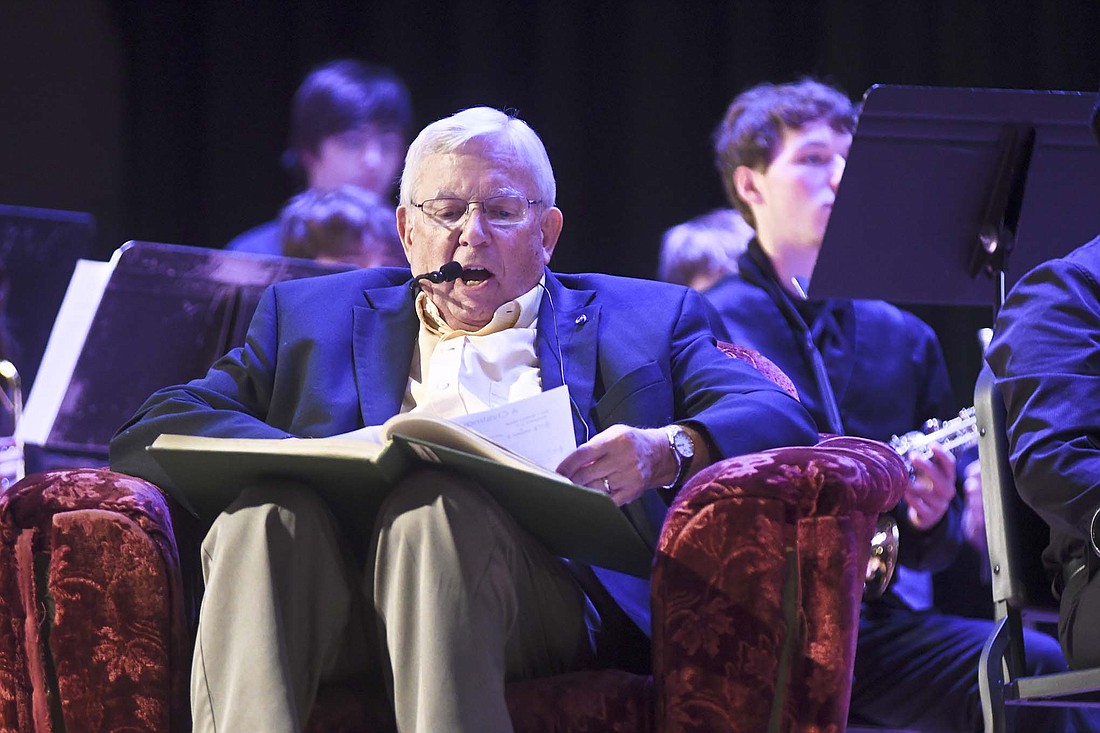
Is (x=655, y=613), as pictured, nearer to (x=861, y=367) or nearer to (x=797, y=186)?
(x=861, y=367)

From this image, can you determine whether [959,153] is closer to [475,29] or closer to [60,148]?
[475,29]

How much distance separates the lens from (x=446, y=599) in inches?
63.4

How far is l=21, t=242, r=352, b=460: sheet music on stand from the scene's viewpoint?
2637mm

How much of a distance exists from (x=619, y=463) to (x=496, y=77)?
10.6 ft

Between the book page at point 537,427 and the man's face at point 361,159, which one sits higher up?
the man's face at point 361,159

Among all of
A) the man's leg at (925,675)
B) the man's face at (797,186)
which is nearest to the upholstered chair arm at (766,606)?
the man's leg at (925,675)

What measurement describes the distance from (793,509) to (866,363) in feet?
4.36

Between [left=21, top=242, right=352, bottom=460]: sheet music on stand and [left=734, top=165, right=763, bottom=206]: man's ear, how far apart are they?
123cm

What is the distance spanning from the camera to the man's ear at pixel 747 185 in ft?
11.2

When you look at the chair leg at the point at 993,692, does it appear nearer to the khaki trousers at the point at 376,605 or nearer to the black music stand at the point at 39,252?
the khaki trousers at the point at 376,605

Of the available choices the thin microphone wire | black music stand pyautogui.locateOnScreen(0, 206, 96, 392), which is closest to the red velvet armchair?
the thin microphone wire

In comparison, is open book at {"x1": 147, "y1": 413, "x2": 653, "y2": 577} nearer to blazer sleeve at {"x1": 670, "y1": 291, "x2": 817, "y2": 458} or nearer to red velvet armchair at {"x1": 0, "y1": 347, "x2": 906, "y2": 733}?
red velvet armchair at {"x1": 0, "y1": 347, "x2": 906, "y2": 733}

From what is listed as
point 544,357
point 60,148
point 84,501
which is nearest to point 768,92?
point 544,357

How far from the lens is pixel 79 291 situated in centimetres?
267
